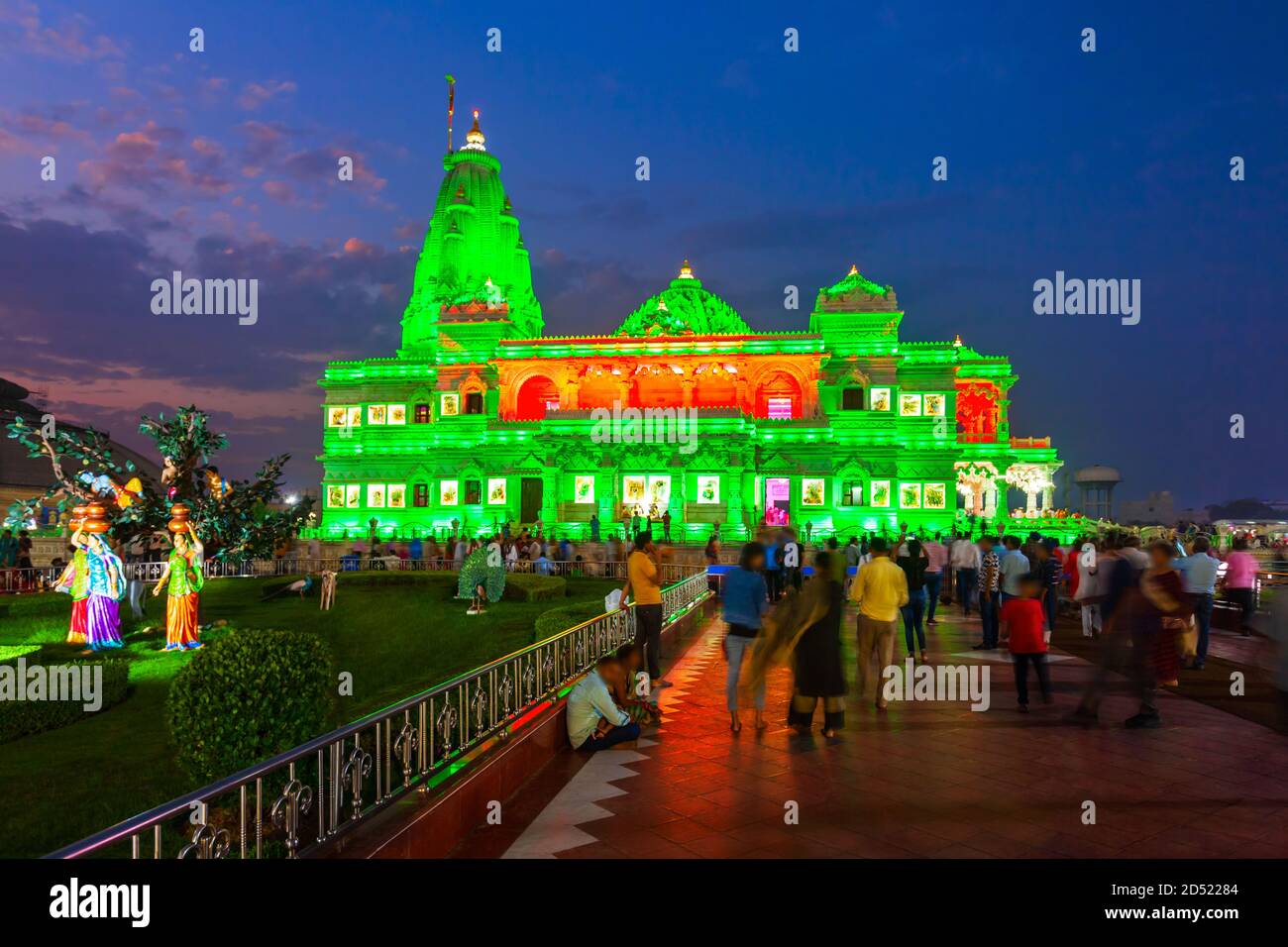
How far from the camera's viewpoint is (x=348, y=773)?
5.34 meters

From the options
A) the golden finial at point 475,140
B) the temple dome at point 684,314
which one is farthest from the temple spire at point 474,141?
the temple dome at point 684,314

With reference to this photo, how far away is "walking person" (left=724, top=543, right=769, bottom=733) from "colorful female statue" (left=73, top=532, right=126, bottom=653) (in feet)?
39.1

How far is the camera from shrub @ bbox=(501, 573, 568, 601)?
21.5 metres

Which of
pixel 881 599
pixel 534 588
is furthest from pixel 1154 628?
pixel 534 588

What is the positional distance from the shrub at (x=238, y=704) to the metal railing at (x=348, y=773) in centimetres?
31

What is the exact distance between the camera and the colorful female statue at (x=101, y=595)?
48.9 feet

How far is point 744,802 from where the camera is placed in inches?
253

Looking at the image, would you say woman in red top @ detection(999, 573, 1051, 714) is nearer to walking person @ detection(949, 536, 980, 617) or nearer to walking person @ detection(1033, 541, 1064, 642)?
walking person @ detection(1033, 541, 1064, 642)

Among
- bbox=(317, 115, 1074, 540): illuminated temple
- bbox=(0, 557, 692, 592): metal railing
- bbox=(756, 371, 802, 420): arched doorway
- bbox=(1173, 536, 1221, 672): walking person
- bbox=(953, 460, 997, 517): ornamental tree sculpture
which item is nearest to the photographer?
bbox=(1173, 536, 1221, 672): walking person

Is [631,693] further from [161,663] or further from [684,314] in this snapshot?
[684,314]

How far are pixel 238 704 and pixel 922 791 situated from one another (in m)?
5.52

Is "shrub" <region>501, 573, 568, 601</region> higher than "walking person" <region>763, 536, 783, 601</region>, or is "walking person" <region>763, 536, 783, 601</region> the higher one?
"walking person" <region>763, 536, 783, 601</region>

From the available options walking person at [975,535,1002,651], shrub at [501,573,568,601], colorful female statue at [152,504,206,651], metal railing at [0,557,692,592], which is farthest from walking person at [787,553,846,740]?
metal railing at [0,557,692,592]

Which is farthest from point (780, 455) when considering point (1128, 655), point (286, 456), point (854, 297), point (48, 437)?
point (1128, 655)
